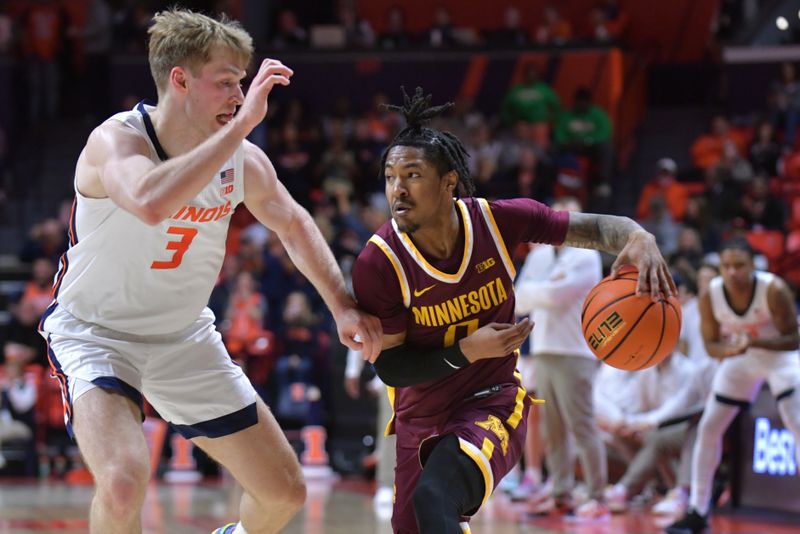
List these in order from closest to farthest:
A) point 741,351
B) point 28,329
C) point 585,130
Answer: point 741,351
point 28,329
point 585,130

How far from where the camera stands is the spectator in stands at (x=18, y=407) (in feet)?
37.1

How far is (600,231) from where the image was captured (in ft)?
15.0

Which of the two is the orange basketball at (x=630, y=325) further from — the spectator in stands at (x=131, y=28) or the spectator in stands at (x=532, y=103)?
the spectator in stands at (x=131, y=28)

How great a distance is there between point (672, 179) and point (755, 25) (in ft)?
12.8

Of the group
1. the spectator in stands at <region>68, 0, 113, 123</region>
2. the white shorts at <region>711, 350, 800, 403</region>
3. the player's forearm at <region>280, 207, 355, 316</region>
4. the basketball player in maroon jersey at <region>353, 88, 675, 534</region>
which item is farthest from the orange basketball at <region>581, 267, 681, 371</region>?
the spectator in stands at <region>68, 0, 113, 123</region>

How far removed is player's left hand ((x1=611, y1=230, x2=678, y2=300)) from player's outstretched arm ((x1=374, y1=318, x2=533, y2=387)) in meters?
0.43

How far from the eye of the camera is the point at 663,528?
7.72 metres

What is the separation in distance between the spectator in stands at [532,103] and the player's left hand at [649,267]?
1036 cm

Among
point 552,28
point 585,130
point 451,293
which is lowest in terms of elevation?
point 451,293

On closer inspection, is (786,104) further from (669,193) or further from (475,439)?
(475,439)

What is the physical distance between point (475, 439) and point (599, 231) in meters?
0.94

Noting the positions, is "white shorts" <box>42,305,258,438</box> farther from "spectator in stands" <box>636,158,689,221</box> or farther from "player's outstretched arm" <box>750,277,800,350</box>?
"spectator in stands" <box>636,158,689,221</box>

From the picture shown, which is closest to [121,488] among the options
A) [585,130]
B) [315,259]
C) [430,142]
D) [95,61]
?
[315,259]

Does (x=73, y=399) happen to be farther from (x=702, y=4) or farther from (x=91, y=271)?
(x=702, y=4)
